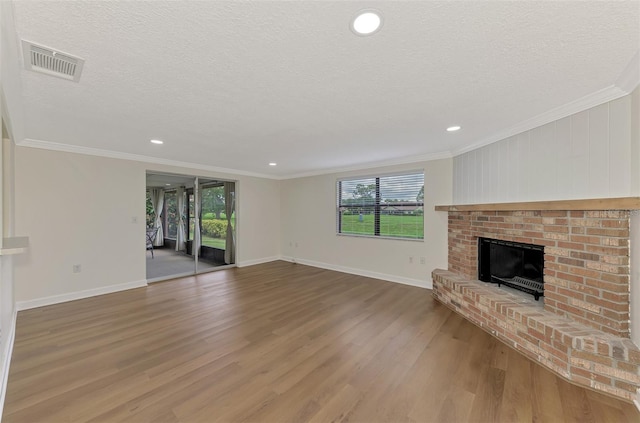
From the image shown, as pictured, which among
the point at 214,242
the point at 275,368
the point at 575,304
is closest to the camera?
the point at 275,368

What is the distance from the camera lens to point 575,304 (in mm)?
2285

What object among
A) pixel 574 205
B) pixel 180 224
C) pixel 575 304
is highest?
pixel 574 205

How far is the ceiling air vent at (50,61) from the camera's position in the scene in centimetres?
150

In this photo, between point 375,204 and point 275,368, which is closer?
point 275,368

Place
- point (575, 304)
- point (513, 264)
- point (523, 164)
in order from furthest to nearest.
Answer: point (513, 264) < point (523, 164) < point (575, 304)

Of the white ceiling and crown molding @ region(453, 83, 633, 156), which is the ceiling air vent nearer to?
the white ceiling

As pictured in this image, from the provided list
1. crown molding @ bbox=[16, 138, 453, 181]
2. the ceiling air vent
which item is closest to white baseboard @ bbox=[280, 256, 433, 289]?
crown molding @ bbox=[16, 138, 453, 181]

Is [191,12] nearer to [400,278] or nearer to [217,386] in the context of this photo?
[217,386]

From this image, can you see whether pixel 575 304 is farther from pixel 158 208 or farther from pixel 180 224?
pixel 158 208

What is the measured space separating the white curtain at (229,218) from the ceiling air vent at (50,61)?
172 inches

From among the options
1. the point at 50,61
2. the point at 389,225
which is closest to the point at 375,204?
the point at 389,225

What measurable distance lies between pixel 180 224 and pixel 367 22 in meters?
7.12

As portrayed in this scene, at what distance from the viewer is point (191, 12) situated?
3.99 ft

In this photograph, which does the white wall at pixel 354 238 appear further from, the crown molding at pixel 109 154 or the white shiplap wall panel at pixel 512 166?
the crown molding at pixel 109 154
